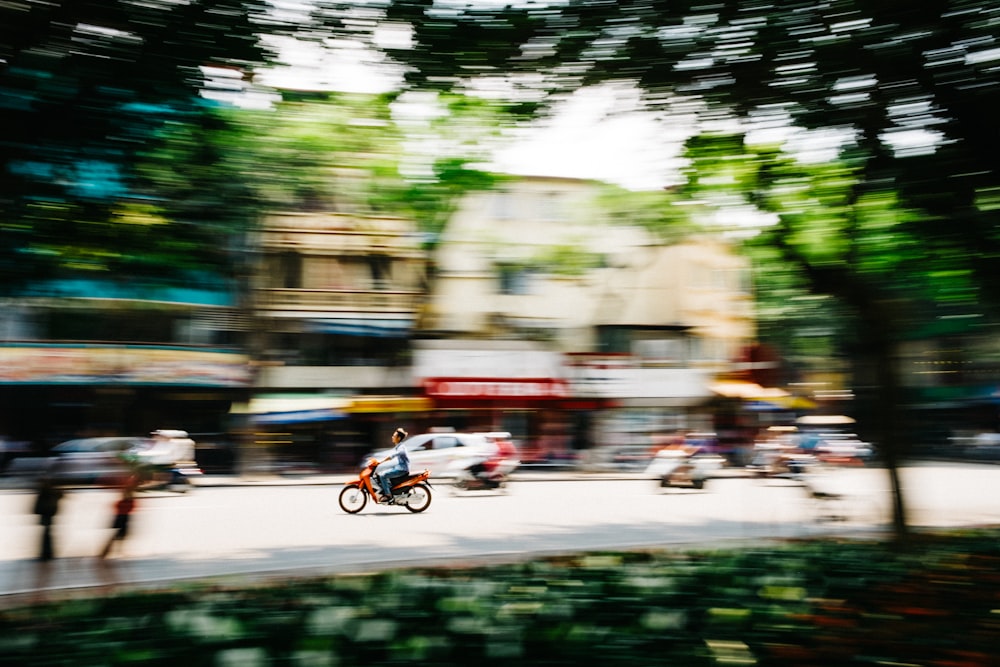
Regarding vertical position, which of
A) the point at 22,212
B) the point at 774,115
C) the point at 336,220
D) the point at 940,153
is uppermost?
the point at 336,220

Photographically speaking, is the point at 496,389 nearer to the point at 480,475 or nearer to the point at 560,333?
the point at 560,333

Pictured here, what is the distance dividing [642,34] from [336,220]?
58.3 ft

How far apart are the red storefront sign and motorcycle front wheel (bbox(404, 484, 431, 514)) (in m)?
10.0

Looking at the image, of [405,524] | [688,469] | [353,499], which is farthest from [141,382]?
[688,469]

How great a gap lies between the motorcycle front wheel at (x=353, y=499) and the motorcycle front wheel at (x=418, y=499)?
73 centimetres

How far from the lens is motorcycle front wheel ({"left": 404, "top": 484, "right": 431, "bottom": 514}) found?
43.8ft

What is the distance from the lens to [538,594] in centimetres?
445

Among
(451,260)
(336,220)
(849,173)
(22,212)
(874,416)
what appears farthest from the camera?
(451,260)

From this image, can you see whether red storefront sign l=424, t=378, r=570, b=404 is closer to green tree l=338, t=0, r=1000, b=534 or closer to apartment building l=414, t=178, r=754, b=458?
apartment building l=414, t=178, r=754, b=458

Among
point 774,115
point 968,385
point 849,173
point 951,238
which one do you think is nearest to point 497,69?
point 774,115

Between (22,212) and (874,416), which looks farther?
(874,416)

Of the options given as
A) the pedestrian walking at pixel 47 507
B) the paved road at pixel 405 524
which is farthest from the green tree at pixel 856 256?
the pedestrian walking at pixel 47 507

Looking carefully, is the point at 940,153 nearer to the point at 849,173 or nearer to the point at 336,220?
the point at 849,173

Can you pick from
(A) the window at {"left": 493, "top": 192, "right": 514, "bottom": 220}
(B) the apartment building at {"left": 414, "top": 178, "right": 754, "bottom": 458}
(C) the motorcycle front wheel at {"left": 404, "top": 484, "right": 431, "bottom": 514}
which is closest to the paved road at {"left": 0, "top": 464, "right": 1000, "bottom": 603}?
(C) the motorcycle front wheel at {"left": 404, "top": 484, "right": 431, "bottom": 514}
